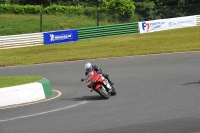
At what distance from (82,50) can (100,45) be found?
257 centimetres

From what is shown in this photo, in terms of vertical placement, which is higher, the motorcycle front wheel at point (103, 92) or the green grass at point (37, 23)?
the motorcycle front wheel at point (103, 92)

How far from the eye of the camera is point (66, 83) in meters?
19.3

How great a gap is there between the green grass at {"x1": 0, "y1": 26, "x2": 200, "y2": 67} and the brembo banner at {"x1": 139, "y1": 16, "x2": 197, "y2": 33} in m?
1.52

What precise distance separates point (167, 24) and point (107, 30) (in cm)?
551

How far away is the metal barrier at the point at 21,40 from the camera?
1411 inches

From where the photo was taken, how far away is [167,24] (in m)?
42.9

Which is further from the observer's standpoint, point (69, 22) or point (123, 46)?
point (69, 22)

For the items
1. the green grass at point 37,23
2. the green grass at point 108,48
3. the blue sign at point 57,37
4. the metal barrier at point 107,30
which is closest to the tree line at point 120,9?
the green grass at point 37,23

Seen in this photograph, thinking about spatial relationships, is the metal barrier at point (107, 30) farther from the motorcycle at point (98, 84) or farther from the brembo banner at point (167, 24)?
the motorcycle at point (98, 84)

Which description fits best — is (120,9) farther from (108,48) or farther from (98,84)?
(98,84)

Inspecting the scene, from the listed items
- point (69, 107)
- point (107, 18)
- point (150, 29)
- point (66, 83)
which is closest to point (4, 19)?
point (107, 18)

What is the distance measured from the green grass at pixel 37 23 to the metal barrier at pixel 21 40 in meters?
5.01

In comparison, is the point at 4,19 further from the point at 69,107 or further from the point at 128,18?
the point at 69,107

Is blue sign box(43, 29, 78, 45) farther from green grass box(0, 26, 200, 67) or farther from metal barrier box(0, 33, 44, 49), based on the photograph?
green grass box(0, 26, 200, 67)
